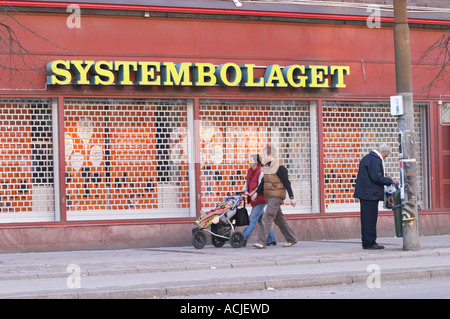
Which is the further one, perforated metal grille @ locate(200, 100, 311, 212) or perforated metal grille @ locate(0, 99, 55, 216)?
perforated metal grille @ locate(200, 100, 311, 212)

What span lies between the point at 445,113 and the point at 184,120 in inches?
238

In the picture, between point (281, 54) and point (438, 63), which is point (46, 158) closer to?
point (281, 54)

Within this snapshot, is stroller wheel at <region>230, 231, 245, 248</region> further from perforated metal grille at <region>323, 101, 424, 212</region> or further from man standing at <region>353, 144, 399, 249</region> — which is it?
perforated metal grille at <region>323, 101, 424, 212</region>

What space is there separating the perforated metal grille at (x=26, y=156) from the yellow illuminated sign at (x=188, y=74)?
83cm

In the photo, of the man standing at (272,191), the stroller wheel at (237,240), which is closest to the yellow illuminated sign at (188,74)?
the man standing at (272,191)

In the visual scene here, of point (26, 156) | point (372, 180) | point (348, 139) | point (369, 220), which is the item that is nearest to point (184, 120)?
point (26, 156)

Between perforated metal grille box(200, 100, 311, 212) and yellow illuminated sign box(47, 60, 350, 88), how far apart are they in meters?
0.55

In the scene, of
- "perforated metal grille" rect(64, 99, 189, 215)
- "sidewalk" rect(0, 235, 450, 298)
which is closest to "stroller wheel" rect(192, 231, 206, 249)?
"sidewalk" rect(0, 235, 450, 298)

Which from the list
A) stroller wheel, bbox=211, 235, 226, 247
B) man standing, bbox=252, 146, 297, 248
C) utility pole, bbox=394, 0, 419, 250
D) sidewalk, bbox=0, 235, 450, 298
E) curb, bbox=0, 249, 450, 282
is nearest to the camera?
sidewalk, bbox=0, 235, 450, 298

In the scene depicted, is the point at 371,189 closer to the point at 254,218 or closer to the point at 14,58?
the point at 254,218

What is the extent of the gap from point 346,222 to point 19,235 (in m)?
6.84

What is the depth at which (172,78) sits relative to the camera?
1628 centimetres

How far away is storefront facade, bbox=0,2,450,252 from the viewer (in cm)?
1578
